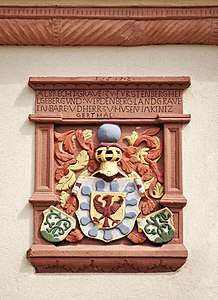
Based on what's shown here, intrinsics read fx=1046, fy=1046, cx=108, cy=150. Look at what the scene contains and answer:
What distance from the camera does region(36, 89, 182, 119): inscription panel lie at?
617cm

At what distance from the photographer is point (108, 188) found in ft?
20.0

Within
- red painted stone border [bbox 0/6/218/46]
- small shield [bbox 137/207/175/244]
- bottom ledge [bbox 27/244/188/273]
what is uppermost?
red painted stone border [bbox 0/6/218/46]

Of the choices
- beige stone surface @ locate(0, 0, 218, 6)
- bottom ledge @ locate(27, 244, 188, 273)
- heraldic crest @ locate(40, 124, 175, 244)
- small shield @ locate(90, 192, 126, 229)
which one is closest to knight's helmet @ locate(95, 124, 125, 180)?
heraldic crest @ locate(40, 124, 175, 244)

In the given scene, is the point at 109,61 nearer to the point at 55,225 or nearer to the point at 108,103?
the point at 108,103

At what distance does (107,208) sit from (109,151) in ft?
1.09

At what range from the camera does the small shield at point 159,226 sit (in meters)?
6.02

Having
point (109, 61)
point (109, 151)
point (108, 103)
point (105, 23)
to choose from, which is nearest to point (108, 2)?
point (105, 23)

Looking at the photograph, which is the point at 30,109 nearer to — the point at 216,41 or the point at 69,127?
the point at 69,127

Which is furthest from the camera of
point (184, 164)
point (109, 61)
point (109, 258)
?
point (109, 61)

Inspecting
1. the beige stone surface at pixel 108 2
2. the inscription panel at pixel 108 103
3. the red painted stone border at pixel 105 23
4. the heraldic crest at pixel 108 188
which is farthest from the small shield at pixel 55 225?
the beige stone surface at pixel 108 2

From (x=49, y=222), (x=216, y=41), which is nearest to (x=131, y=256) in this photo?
(x=49, y=222)

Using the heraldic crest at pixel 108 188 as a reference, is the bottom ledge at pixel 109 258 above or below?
below

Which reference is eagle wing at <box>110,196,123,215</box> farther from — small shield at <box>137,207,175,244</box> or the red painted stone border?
the red painted stone border

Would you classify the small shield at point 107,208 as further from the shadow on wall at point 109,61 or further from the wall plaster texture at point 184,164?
the shadow on wall at point 109,61
